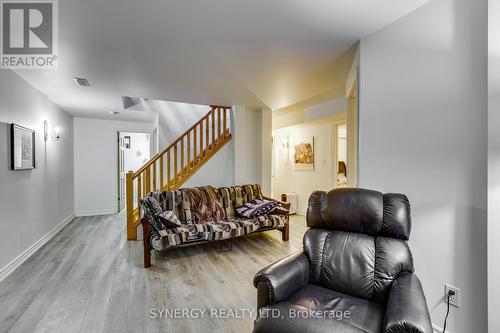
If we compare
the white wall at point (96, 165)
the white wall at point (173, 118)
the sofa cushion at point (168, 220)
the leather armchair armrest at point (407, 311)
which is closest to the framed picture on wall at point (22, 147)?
the sofa cushion at point (168, 220)

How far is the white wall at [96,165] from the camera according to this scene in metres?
5.27

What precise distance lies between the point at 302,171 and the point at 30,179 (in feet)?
16.3

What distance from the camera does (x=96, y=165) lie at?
5406mm

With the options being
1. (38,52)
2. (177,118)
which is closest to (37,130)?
(38,52)

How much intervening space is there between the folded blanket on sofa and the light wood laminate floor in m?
0.47

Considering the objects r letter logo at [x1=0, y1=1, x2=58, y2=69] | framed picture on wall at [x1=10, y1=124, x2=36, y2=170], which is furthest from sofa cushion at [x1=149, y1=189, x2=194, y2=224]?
r letter logo at [x1=0, y1=1, x2=58, y2=69]

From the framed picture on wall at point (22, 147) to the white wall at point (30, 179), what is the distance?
6cm

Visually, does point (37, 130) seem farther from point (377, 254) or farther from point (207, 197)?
point (377, 254)

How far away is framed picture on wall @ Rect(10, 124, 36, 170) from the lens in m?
2.68

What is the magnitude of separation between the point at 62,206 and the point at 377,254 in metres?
5.25

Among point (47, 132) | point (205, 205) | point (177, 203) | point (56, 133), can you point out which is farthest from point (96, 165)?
point (205, 205)

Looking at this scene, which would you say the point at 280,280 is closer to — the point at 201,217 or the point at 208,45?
the point at 208,45

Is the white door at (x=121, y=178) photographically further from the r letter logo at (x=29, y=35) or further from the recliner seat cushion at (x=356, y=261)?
the recliner seat cushion at (x=356, y=261)

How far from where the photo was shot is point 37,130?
11.2 ft
